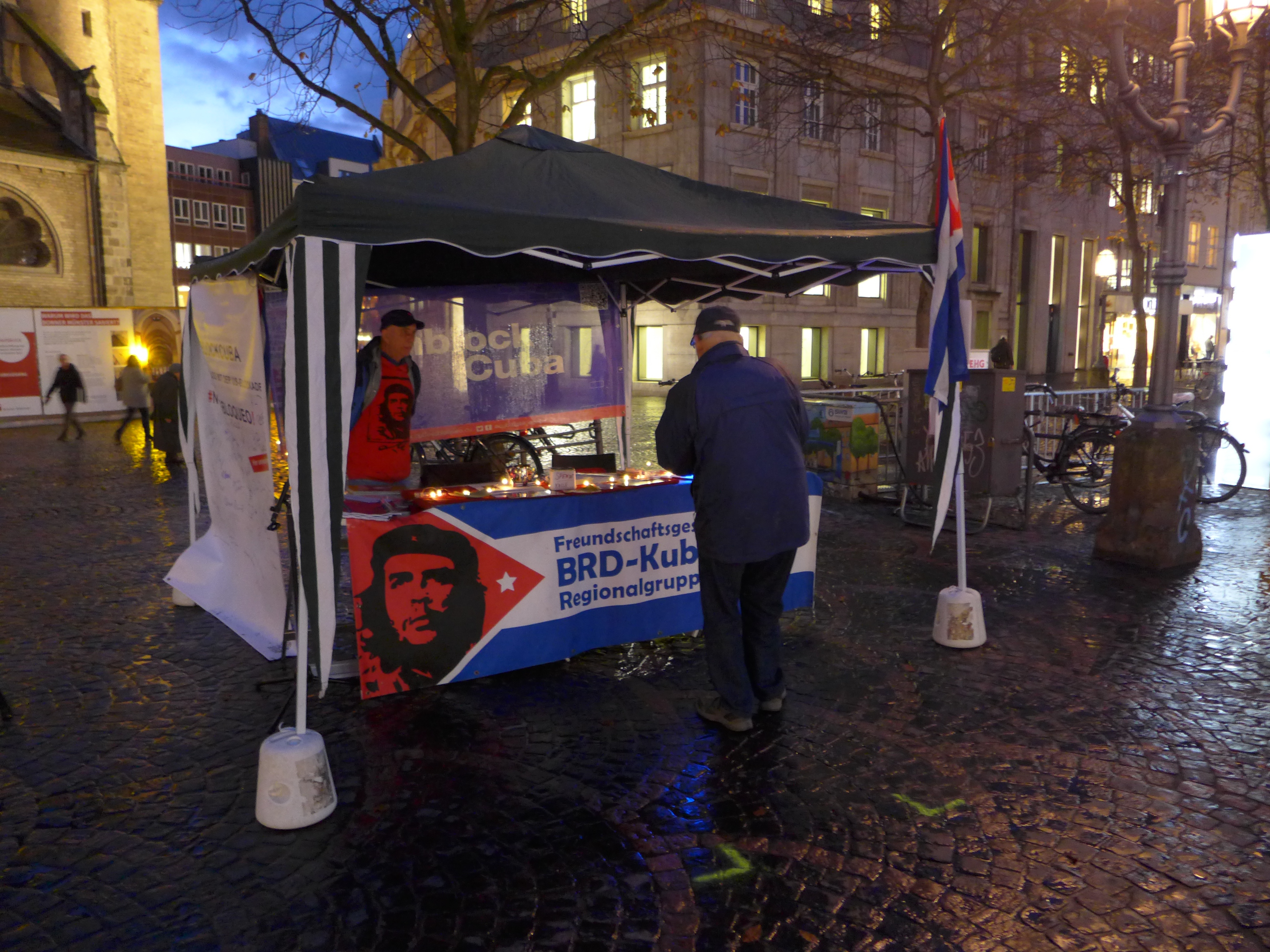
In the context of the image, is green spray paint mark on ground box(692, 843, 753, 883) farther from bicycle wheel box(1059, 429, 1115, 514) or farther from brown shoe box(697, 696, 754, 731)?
bicycle wheel box(1059, 429, 1115, 514)

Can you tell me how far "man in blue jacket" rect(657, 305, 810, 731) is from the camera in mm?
4262

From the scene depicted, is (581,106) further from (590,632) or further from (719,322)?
(719,322)

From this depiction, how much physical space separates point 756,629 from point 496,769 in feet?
4.74

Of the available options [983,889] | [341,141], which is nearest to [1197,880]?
[983,889]

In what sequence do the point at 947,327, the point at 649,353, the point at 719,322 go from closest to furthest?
1. the point at 719,322
2. the point at 947,327
3. the point at 649,353

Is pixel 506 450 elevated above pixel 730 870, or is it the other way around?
pixel 506 450

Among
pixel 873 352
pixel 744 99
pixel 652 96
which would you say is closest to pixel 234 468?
pixel 744 99

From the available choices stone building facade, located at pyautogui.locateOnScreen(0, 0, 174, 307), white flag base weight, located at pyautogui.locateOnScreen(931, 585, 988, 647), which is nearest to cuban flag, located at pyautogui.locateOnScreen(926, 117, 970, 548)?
white flag base weight, located at pyautogui.locateOnScreen(931, 585, 988, 647)

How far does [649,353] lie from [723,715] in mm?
27207

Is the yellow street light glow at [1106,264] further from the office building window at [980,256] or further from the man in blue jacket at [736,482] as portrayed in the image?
the man in blue jacket at [736,482]

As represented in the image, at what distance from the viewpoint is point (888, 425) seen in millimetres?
10867

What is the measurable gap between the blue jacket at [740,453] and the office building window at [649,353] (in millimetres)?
26326

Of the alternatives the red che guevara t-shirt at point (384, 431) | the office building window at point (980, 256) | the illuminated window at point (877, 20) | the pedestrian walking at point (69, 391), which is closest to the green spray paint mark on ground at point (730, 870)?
the red che guevara t-shirt at point (384, 431)

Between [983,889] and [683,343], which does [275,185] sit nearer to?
[683,343]
